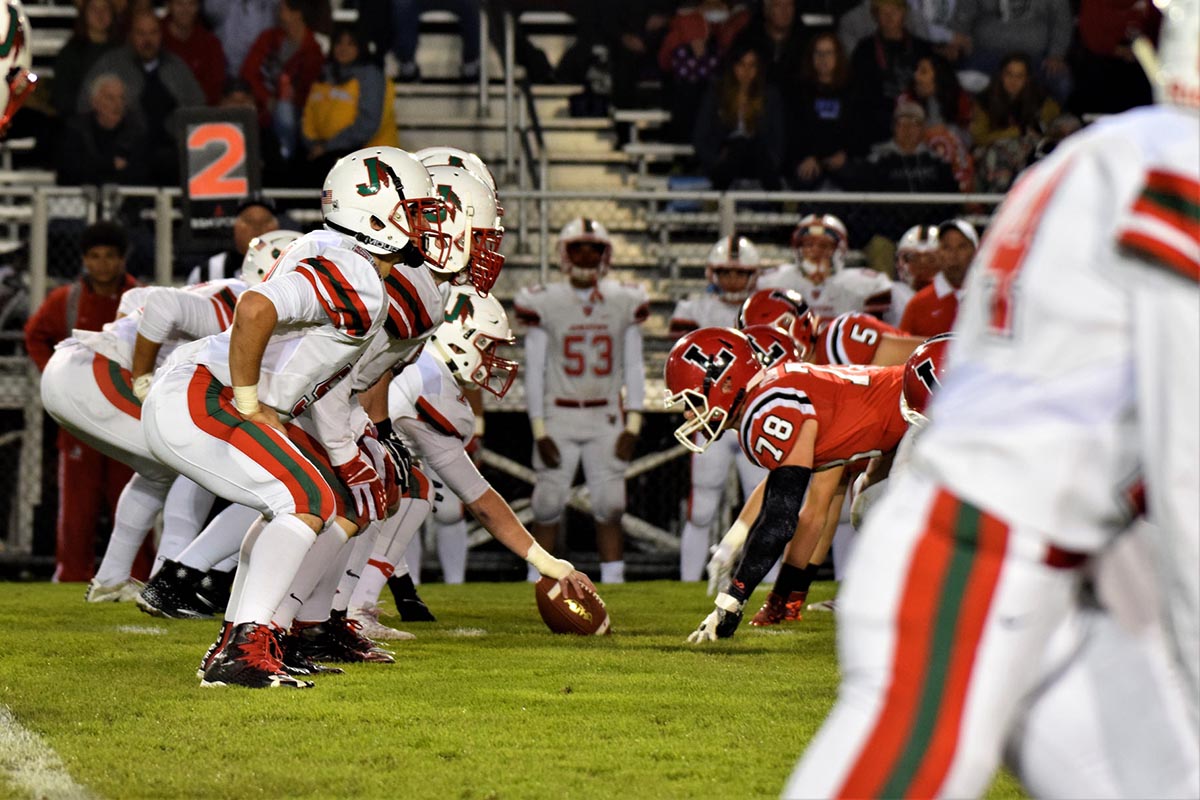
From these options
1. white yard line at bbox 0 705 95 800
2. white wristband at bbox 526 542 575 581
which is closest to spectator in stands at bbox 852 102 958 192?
white wristband at bbox 526 542 575 581

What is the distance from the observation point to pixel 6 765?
3.78m

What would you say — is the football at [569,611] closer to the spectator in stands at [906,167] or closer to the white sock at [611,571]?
the white sock at [611,571]

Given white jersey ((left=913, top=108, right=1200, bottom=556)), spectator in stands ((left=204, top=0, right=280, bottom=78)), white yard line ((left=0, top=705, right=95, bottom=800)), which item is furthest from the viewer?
spectator in stands ((left=204, top=0, right=280, bottom=78))

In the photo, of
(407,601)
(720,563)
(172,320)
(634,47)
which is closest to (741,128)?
A: (634,47)

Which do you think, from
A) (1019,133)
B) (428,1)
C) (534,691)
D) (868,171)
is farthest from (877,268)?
(534,691)

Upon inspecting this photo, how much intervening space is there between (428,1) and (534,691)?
839cm

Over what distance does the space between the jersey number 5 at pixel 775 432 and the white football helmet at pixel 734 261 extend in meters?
3.90

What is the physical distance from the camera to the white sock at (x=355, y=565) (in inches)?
238

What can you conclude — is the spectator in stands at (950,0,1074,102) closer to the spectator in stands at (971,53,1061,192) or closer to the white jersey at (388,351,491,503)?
the spectator in stands at (971,53,1061,192)

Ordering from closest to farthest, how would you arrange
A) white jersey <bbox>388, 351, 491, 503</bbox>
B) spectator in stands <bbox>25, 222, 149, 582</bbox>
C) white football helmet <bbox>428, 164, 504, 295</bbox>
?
white football helmet <bbox>428, 164, 504, 295</bbox>
white jersey <bbox>388, 351, 491, 503</bbox>
spectator in stands <bbox>25, 222, 149, 582</bbox>

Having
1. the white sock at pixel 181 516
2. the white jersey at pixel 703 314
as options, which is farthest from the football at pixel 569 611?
the white jersey at pixel 703 314

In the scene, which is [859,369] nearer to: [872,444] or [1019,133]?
[872,444]

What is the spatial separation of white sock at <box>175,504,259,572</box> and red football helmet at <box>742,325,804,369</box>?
214 centimetres

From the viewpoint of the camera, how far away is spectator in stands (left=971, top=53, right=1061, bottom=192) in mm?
11484
